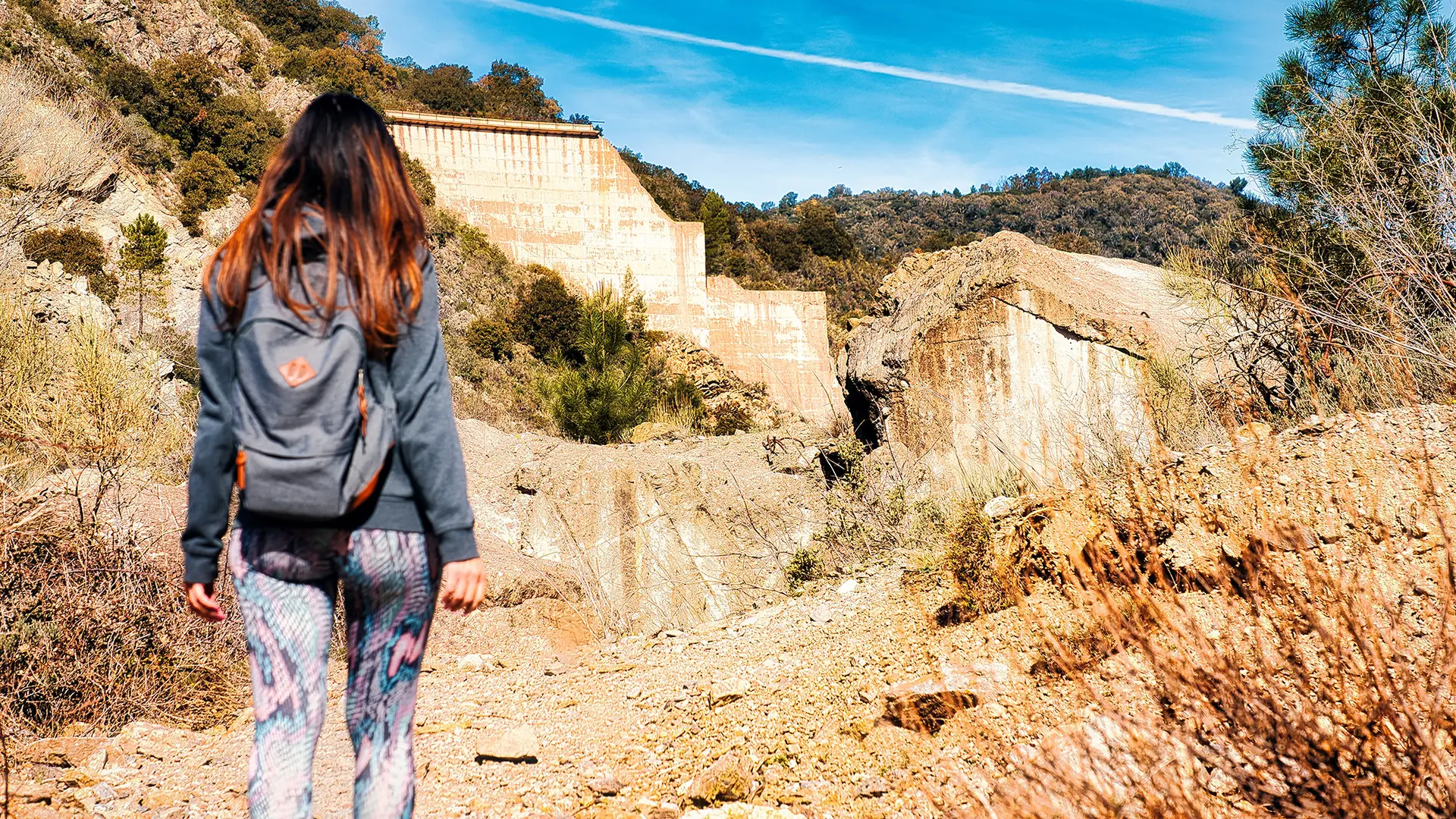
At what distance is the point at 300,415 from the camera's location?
1.40 metres

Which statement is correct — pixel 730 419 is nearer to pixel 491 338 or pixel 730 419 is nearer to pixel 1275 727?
pixel 491 338

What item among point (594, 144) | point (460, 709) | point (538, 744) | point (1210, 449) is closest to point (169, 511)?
point (460, 709)

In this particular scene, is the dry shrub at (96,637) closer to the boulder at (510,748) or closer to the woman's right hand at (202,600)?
the boulder at (510,748)

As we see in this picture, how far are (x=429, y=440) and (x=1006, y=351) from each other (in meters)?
5.03

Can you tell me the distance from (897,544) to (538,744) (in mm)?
2765

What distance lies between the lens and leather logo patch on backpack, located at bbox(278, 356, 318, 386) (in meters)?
1.40

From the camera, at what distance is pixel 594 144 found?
79.0 ft

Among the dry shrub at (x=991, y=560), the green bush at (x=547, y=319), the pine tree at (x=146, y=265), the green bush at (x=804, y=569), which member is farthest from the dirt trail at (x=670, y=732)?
the green bush at (x=547, y=319)

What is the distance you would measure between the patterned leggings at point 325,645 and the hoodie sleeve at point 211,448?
0.05m

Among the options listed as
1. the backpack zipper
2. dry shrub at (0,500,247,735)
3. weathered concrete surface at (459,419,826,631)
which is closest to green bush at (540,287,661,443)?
weathered concrete surface at (459,419,826,631)

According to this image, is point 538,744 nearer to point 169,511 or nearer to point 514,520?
point 169,511

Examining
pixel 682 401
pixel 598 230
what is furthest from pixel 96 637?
pixel 598 230

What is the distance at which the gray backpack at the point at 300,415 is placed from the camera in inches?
54.9

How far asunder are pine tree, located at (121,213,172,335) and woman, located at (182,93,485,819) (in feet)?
59.0
